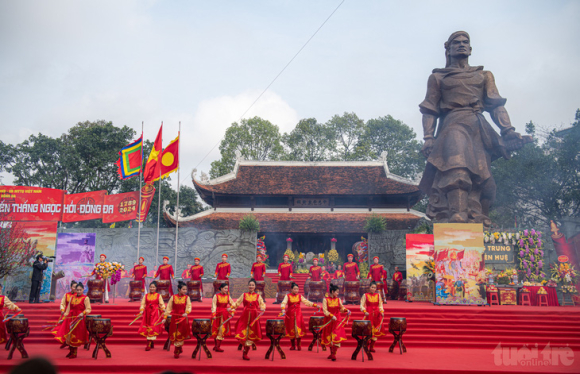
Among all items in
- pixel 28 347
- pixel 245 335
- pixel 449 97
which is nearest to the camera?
pixel 245 335

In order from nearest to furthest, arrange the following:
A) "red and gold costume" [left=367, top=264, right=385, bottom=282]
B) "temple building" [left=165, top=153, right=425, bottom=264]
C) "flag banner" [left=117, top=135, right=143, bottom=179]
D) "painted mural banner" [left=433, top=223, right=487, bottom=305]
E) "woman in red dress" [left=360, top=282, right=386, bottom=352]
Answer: "woman in red dress" [left=360, top=282, right=386, bottom=352] → "painted mural banner" [left=433, top=223, right=487, bottom=305] → "red and gold costume" [left=367, top=264, right=385, bottom=282] → "flag banner" [left=117, top=135, right=143, bottom=179] → "temple building" [left=165, top=153, right=425, bottom=264]

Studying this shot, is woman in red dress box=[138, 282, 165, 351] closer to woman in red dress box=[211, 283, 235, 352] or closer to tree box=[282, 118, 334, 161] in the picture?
woman in red dress box=[211, 283, 235, 352]

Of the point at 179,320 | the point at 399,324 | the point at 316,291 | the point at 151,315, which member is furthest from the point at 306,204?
the point at 179,320

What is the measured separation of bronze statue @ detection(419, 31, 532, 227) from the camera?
12.7m

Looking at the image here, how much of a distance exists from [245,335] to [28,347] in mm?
4184

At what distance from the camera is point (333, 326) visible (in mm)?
7562

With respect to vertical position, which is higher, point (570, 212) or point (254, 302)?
point (570, 212)

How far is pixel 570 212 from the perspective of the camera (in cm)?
2358

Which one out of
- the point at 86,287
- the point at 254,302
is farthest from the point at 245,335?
the point at 86,287

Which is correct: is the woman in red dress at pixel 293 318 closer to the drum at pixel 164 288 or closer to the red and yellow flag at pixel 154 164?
the drum at pixel 164 288

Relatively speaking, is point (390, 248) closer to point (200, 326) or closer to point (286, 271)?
point (286, 271)

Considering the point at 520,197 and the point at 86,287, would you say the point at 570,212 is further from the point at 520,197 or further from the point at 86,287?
the point at 86,287

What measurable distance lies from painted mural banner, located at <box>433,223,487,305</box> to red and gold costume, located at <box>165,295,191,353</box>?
6275 millimetres

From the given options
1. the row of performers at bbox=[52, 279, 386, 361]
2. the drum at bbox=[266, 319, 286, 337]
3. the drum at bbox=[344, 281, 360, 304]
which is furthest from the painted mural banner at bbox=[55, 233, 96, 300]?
the drum at bbox=[266, 319, 286, 337]
